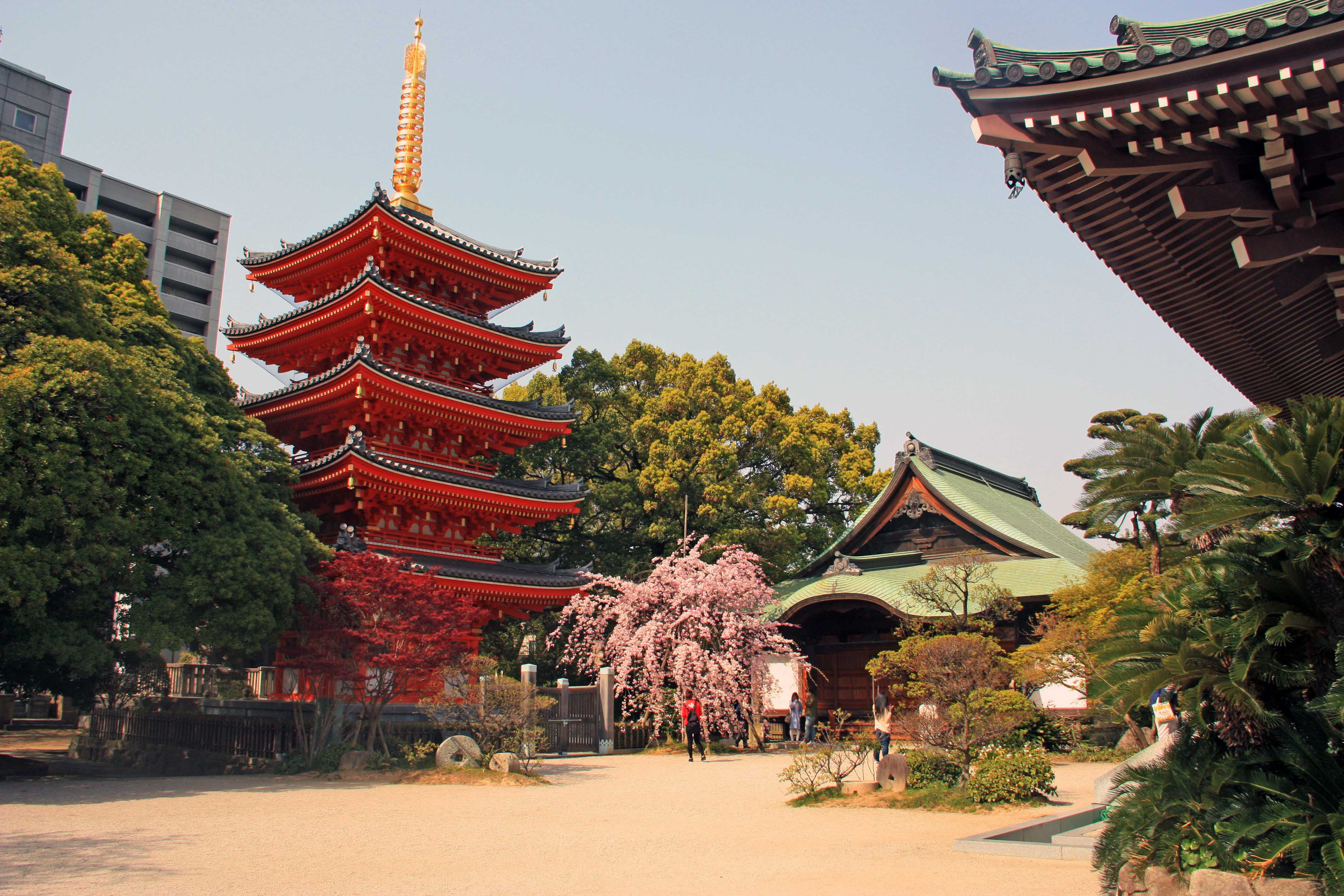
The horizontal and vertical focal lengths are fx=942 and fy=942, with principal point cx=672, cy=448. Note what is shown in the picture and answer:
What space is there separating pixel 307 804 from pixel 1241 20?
12.5 meters

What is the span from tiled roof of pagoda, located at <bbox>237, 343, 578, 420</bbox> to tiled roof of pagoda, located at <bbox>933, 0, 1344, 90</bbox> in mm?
17959

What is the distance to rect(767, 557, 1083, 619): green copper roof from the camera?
2308 centimetres

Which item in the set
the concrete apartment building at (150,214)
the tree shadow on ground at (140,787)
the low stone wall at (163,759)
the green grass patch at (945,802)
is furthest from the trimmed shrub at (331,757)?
the concrete apartment building at (150,214)

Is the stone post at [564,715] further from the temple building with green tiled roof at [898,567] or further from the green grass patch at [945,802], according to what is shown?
the green grass patch at [945,802]

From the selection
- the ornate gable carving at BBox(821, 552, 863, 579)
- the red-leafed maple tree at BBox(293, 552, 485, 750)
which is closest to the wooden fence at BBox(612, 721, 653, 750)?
the red-leafed maple tree at BBox(293, 552, 485, 750)

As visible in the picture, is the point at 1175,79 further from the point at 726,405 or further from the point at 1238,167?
the point at 726,405

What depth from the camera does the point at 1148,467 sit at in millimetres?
10508

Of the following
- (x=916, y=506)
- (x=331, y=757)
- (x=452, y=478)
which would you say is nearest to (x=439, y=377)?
(x=452, y=478)

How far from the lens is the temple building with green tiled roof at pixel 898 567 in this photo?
944 inches

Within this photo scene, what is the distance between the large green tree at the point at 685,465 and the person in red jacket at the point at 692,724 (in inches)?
279

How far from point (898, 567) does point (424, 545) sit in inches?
524

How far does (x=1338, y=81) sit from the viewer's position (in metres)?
4.90

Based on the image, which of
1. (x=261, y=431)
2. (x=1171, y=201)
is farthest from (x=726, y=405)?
(x=1171, y=201)

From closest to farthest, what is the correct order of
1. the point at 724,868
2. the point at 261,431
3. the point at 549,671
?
1. the point at 724,868
2. the point at 261,431
3. the point at 549,671
